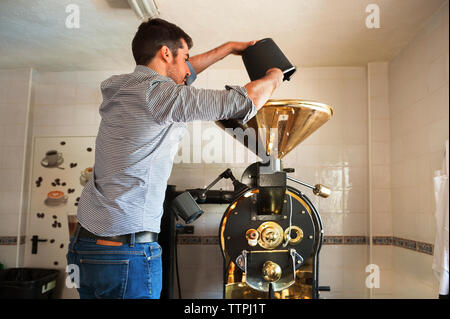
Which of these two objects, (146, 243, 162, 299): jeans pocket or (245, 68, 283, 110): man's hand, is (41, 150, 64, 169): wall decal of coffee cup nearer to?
(146, 243, 162, 299): jeans pocket

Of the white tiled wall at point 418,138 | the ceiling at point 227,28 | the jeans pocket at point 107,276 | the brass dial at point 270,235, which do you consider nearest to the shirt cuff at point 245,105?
the jeans pocket at point 107,276

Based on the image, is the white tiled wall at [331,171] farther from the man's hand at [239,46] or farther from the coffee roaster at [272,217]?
the man's hand at [239,46]

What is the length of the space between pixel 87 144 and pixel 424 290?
9.78 feet

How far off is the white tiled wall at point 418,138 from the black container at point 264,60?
1.37m

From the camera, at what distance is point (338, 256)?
3131mm

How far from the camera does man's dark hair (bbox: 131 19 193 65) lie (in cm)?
134

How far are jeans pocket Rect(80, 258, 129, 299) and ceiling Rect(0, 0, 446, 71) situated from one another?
1.72 metres

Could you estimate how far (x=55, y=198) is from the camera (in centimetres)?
335

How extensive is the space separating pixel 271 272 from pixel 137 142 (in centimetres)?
109

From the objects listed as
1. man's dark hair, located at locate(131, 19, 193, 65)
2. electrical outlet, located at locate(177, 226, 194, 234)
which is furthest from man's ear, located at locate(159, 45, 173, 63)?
electrical outlet, located at locate(177, 226, 194, 234)

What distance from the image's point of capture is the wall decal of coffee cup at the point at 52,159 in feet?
11.1

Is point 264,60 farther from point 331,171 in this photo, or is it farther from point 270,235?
point 331,171

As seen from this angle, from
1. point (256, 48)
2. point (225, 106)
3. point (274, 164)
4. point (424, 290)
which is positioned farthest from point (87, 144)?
point (424, 290)
